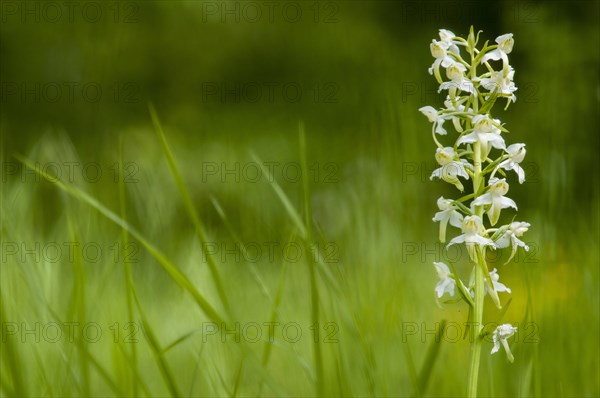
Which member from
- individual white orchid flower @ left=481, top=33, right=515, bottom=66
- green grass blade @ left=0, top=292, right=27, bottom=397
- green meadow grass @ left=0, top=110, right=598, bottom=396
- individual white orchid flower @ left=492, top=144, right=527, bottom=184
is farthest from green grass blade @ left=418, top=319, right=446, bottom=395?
green grass blade @ left=0, top=292, right=27, bottom=397

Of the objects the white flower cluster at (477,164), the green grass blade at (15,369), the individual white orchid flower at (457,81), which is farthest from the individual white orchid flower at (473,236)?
the green grass blade at (15,369)

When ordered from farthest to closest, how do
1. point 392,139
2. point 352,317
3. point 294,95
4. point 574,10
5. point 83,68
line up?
point 83,68 → point 294,95 → point 574,10 → point 392,139 → point 352,317

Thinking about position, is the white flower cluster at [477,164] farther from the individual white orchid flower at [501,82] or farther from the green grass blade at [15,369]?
the green grass blade at [15,369]

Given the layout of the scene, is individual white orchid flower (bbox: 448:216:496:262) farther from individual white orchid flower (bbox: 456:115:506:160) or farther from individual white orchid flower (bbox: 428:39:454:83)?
individual white orchid flower (bbox: 428:39:454:83)

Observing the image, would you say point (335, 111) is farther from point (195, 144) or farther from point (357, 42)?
point (195, 144)

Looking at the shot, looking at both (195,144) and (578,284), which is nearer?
(578,284)

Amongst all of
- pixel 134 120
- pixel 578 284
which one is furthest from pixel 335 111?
pixel 578 284
